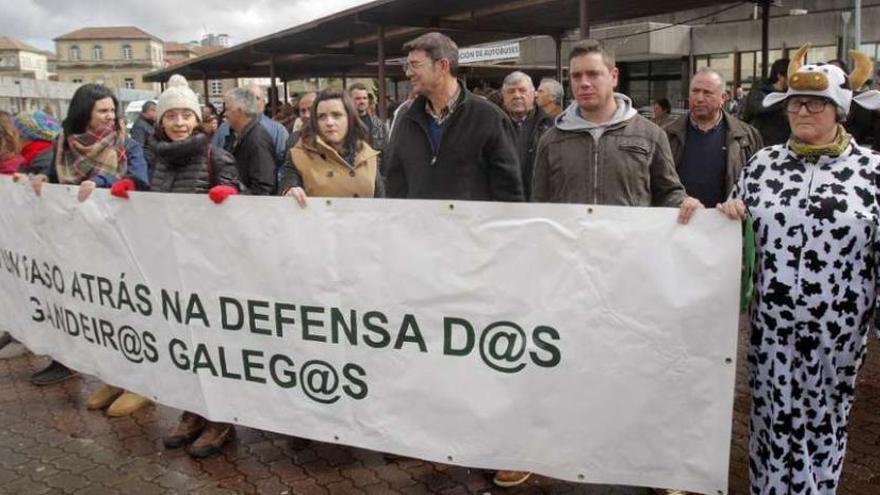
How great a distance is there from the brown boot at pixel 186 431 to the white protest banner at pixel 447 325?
0.22 meters

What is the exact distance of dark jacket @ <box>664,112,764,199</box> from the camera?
438 cm

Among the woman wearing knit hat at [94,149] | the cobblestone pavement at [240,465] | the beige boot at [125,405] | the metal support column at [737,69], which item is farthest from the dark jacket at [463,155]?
the metal support column at [737,69]

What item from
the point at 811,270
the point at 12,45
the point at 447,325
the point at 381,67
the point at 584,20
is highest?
the point at 12,45

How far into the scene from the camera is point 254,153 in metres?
5.02

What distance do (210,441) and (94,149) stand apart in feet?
6.21

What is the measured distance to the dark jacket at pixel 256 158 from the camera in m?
4.93

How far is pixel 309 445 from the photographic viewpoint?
3.87 m

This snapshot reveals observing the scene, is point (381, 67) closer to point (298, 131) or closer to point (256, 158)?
point (298, 131)

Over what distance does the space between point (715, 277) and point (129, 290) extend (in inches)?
110

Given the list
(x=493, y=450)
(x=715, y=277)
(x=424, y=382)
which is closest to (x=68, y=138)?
(x=424, y=382)

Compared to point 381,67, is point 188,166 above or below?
below

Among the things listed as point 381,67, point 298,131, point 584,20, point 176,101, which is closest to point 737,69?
point 381,67

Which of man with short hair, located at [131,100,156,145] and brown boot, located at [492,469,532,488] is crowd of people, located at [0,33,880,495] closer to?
brown boot, located at [492,469,532,488]

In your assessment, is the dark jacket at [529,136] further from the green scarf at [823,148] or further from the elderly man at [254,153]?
the green scarf at [823,148]
